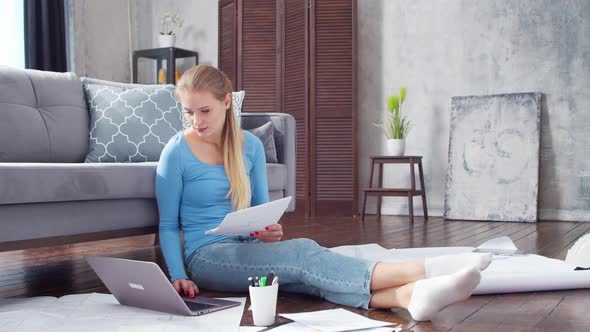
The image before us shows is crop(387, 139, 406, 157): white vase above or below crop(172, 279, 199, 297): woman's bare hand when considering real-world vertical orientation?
above

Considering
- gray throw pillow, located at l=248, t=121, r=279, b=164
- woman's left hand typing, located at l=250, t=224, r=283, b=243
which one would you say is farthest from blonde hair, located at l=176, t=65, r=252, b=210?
gray throw pillow, located at l=248, t=121, r=279, b=164

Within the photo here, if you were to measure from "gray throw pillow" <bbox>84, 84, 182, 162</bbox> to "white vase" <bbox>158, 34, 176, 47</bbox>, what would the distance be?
109 inches

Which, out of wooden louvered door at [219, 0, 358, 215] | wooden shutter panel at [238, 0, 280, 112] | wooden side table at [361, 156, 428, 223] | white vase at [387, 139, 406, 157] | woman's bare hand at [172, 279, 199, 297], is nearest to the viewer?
woman's bare hand at [172, 279, 199, 297]

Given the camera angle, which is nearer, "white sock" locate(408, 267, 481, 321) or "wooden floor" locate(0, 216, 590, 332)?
"white sock" locate(408, 267, 481, 321)

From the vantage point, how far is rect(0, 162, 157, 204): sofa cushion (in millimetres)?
1840

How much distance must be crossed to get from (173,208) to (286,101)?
3362mm

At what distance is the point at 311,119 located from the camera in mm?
4973

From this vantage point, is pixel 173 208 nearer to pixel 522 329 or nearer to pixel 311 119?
pixel 522 329

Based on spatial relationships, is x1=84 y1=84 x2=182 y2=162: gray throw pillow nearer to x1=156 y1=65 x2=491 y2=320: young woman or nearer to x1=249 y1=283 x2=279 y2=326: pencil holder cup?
x1=156 y1=65 x2=491 y2=320: young woman

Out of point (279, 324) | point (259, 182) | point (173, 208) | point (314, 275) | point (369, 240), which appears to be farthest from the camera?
point (369, 240)

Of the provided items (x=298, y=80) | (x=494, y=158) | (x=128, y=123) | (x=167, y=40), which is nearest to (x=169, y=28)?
(x=167, y=40)

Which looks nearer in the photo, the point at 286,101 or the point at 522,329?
the point at 522,329

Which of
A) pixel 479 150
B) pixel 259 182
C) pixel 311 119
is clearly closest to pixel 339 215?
pixel 311 119

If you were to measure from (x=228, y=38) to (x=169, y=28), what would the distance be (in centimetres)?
82
